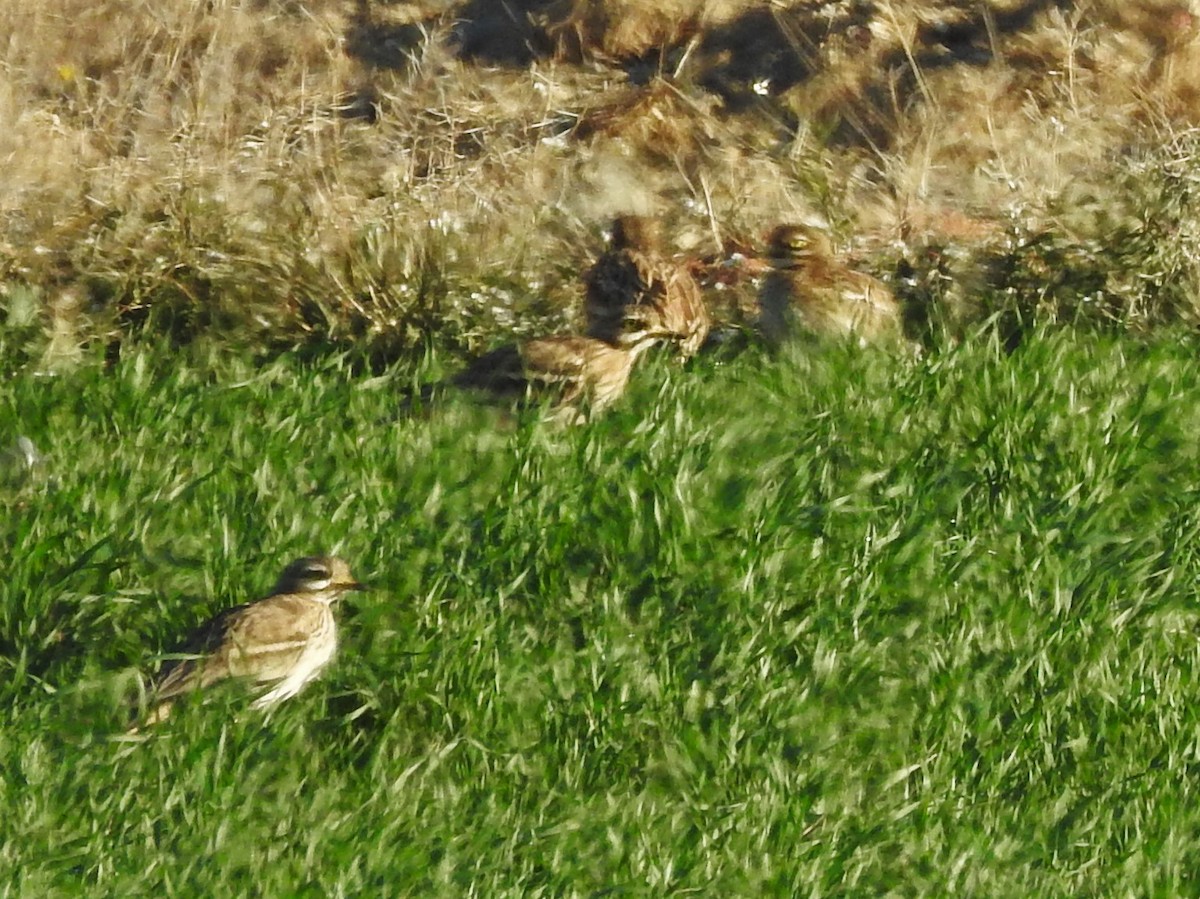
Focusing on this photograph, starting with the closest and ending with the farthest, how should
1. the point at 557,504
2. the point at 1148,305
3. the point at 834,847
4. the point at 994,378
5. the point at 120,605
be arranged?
the point at 834,847 < the point at 120,605 < the point at 557,504 < the point at 994,378 < the point at 1148,305

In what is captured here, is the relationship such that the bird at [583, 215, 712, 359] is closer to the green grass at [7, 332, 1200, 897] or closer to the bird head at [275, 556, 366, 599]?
the green grass at [7, 332, 1200, 897]

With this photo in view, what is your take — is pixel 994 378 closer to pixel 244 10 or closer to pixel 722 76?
pixel 722 76

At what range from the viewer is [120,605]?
695 centimetres

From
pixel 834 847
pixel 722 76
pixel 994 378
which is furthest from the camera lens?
pixel 722 76

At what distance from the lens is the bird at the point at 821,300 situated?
944cm

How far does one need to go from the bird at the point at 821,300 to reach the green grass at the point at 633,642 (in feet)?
2.86

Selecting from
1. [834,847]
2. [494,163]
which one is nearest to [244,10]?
[494,163]

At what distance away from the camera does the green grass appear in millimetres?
6172

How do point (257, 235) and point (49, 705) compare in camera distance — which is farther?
point (257, 235)

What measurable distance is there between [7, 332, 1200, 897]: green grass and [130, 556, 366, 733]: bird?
0.09 metres

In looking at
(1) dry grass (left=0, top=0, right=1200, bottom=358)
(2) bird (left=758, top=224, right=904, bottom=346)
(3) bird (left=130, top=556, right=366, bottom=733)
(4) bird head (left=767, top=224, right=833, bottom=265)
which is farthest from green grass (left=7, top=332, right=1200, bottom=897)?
(4) bird head (left=767, top=224, right=833, bottom=265)

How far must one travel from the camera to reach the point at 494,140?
36.3 feet

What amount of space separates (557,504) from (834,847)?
1.78m

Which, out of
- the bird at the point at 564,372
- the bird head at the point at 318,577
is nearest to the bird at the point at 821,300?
the bird at the point at 564,372
